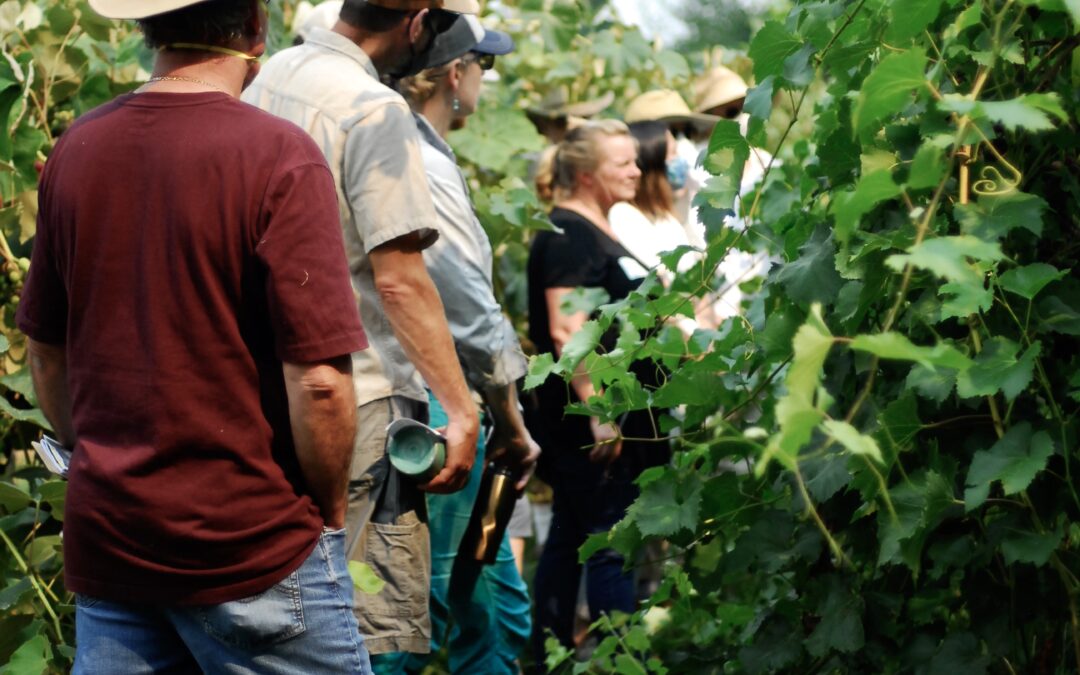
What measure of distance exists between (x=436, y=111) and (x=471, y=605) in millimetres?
1133

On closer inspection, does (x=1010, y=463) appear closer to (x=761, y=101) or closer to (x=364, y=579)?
(x=761, y=101)

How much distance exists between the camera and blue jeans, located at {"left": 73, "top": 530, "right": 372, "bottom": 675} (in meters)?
1.96

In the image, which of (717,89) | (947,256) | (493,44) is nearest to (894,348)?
(947,256)

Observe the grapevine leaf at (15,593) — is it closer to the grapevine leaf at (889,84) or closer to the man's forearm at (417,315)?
the man's forearm at (417,315)

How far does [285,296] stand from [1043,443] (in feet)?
3.10

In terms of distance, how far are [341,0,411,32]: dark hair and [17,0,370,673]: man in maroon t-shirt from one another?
0.80m

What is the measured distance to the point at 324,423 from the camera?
200cm

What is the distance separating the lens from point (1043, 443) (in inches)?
71.4

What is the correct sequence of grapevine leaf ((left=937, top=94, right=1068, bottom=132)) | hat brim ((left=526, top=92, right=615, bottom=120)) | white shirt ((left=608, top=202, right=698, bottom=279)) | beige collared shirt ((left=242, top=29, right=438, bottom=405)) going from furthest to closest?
hat brim ((left=526, top=92, right=615, bottom=120)), white shirt ((left=608, top=202, right=698, bottom=279)), beige collared shirt ((left=242, top=29, right=438, bottom=405)), grapevine leaf ((left=937, top=94, right=1068, bottom=132))

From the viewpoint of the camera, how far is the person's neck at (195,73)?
78.8 inches

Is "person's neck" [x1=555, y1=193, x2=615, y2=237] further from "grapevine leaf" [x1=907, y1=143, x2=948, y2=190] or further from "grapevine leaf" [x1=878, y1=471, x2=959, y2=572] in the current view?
"grapevine leaf" [x1=907, y1=143, x2=948, y2=190]

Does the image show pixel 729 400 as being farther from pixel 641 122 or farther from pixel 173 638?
pixel 641 122

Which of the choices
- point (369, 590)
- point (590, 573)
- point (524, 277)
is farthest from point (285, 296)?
point (524, 277)

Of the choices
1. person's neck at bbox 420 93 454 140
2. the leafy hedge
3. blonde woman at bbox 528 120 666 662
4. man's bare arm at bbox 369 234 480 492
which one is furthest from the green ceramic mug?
blonde woman at bbox 528 120 666 662
